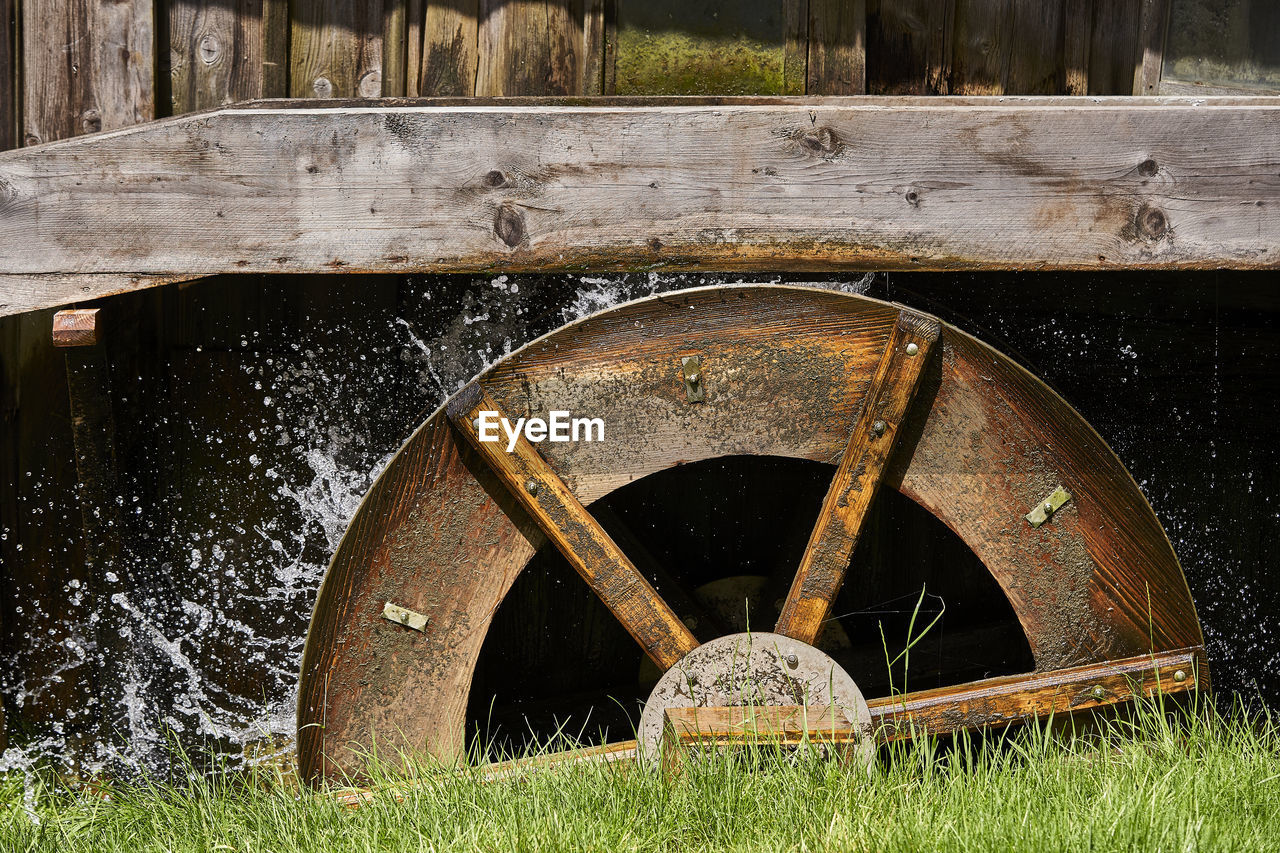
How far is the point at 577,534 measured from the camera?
1.99 m

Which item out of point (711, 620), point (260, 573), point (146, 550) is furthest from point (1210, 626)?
point (146, 550)

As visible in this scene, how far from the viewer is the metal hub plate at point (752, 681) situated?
195cm

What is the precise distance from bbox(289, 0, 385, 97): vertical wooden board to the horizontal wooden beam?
54 centimetres

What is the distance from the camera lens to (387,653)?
2.06 metres

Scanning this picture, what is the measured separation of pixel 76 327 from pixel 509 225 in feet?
2.97

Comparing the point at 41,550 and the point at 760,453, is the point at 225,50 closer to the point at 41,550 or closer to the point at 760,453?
the point at 41,550

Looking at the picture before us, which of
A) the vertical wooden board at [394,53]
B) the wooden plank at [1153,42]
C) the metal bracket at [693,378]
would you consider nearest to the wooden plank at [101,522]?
the vertical wooden board at [394,53]

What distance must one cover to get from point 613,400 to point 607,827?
83 centimetres

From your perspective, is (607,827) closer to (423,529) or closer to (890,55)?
(423,529)

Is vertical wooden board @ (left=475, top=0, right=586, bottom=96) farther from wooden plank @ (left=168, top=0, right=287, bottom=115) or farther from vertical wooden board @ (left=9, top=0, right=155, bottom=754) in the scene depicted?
vertical wooden board @ (left=9, top=0, right=155, bottom=754)

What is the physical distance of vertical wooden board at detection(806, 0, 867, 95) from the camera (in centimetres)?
231

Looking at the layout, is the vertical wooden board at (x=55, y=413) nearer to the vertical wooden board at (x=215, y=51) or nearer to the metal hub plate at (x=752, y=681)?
the vertical wooden board at (x=215, y=51)

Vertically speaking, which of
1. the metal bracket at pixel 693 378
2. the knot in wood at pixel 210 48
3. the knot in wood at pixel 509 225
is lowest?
the metal bracket at pixel 693 378

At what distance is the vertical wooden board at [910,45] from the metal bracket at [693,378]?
36.8 inches
